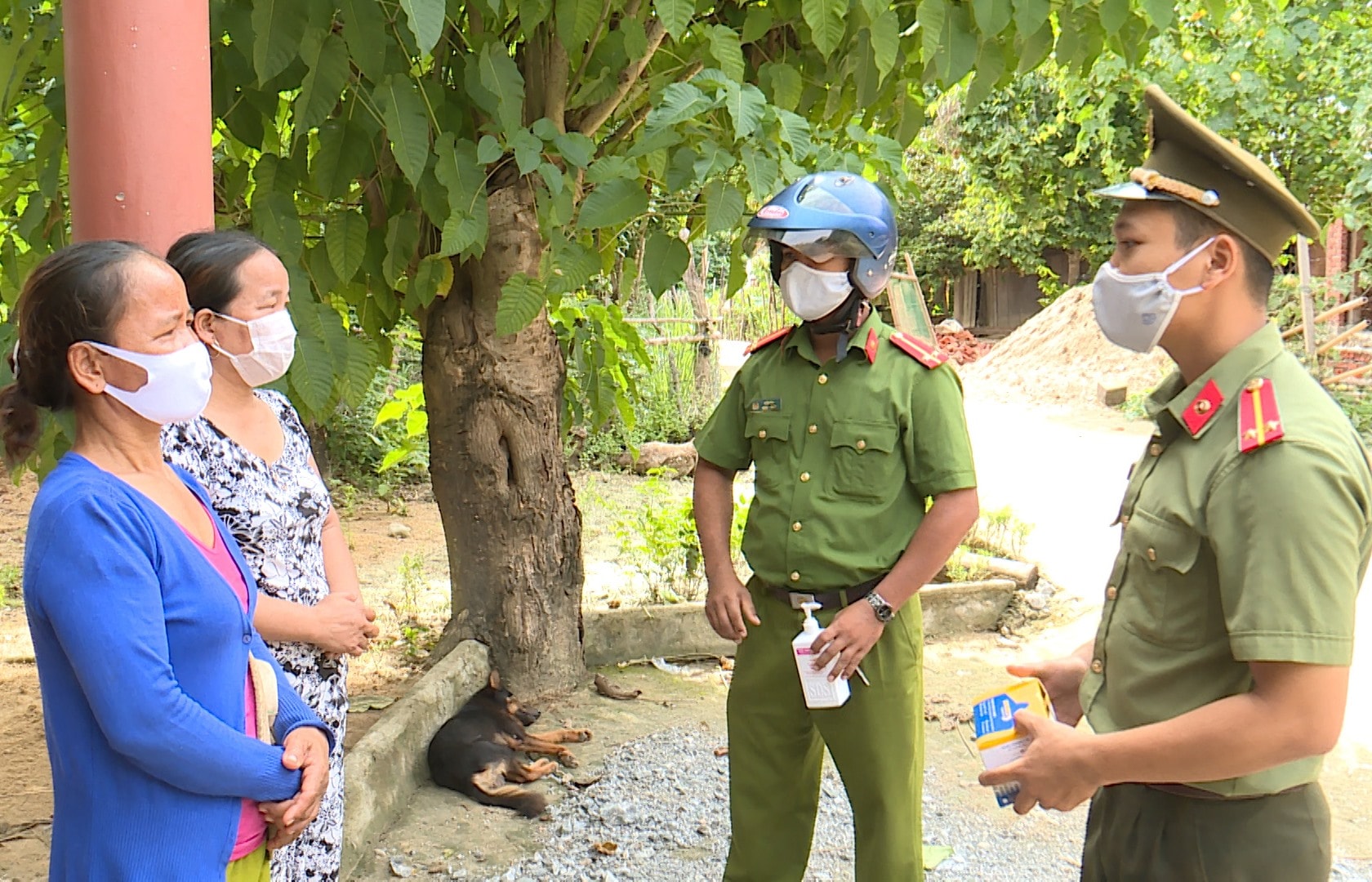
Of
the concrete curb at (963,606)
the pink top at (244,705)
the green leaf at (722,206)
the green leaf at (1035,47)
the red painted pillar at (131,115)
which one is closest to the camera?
the pink top at (244,705)

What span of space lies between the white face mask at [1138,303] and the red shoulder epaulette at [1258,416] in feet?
0.61

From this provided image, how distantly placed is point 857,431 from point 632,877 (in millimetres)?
1542

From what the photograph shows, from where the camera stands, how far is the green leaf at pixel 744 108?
2.76 meters

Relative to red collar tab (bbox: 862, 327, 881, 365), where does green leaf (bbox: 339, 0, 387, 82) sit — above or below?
above

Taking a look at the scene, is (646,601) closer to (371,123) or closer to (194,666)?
(371,123)

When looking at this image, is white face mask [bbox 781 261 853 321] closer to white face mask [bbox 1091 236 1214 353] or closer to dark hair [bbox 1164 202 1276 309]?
white face mask [bbox 1091 236 1214 353]

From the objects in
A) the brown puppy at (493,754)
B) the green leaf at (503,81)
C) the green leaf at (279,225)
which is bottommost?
the brown puppy at (493,754)

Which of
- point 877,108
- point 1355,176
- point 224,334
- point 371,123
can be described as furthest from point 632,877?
point 1355,176

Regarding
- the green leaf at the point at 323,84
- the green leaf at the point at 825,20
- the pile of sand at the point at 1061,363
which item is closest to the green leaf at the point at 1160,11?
the green leaf at the point at 825,20

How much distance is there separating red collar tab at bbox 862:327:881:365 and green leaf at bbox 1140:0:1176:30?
1.26m

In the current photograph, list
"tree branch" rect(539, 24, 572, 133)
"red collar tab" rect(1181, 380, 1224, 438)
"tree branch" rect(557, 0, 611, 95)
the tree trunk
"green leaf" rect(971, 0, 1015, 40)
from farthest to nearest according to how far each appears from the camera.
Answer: the tree trunk
"tree branch" rect(539, 24, 572, 133)
"tree branch" rect(557, 0, 611, 95)
"green leaf" rect(971, 0, 1015, 40)
"red collar tab" rect(1181, 380, 1224, 438)

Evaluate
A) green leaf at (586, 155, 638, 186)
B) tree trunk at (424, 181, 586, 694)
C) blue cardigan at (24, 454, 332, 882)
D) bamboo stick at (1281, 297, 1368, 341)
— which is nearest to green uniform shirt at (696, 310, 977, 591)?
green leaf at (586, 155, 638, 186)

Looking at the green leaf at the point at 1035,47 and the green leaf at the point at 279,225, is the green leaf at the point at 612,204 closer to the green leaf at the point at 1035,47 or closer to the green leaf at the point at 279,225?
the green leaf at the point at 279,225

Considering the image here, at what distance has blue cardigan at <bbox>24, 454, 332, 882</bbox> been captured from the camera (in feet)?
5.00
